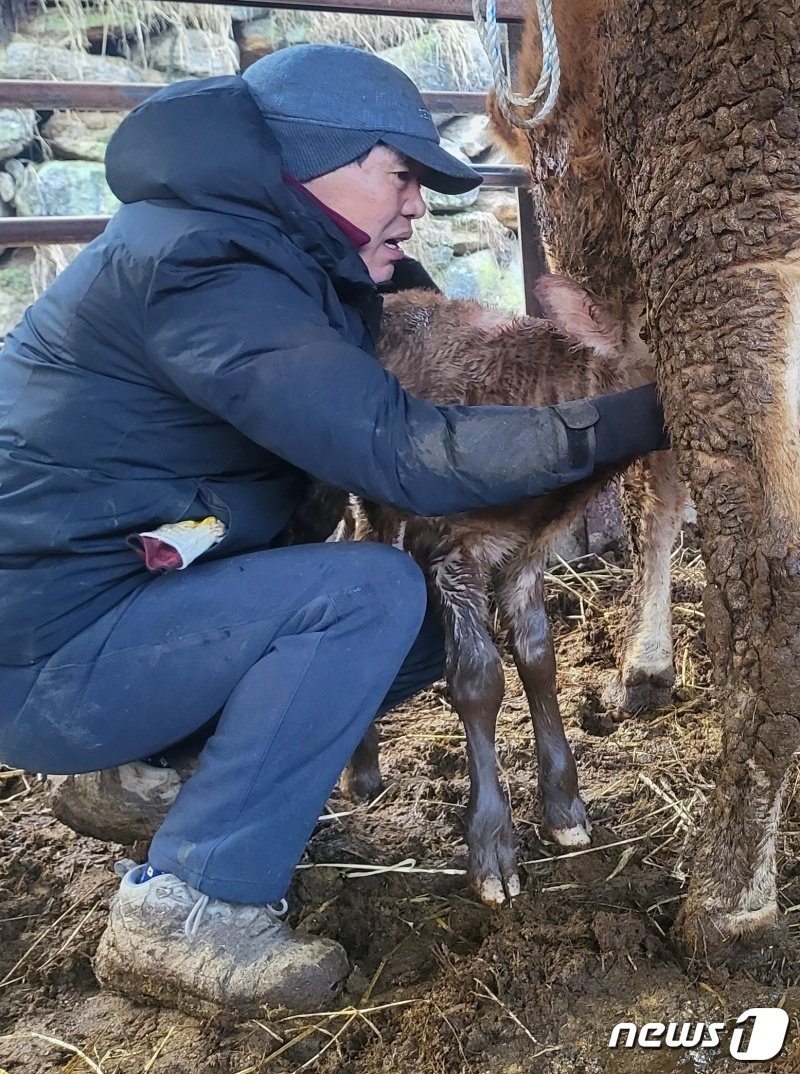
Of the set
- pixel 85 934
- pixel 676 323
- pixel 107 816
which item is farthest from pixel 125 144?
pixel 85 934

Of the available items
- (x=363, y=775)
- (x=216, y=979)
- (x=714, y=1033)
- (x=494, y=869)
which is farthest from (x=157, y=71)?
(x=714, y=1033)

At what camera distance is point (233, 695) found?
221 centimetres

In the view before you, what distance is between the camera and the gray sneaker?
212 centimetres

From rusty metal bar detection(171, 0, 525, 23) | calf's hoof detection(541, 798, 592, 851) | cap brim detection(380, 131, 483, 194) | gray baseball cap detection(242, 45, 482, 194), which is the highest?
rusty metal bar detection(171, 0, 525, 23)

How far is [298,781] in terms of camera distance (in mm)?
2188

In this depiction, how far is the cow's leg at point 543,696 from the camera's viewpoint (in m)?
2.73

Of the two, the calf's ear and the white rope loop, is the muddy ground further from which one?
the white rope loop

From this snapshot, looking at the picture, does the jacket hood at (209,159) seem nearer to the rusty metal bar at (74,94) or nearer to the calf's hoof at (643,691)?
the calf's hoof at (643,691)

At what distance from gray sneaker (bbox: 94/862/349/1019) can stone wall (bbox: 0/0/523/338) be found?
7.77m

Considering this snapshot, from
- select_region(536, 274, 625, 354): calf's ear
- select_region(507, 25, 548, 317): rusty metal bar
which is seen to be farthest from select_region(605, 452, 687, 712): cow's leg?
select_region(507, 25, 548, 317): rusty metal bar

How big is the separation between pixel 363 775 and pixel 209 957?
104 centimetres

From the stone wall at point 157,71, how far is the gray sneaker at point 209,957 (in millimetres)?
7774

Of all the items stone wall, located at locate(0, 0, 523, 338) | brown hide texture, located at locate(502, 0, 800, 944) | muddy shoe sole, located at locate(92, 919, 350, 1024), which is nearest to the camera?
brown hide texture, located at locate(502, 0, 800, 944)

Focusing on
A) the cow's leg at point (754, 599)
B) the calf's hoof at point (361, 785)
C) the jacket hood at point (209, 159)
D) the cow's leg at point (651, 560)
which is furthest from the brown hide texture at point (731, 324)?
the cow's leg at point (651, 560)
